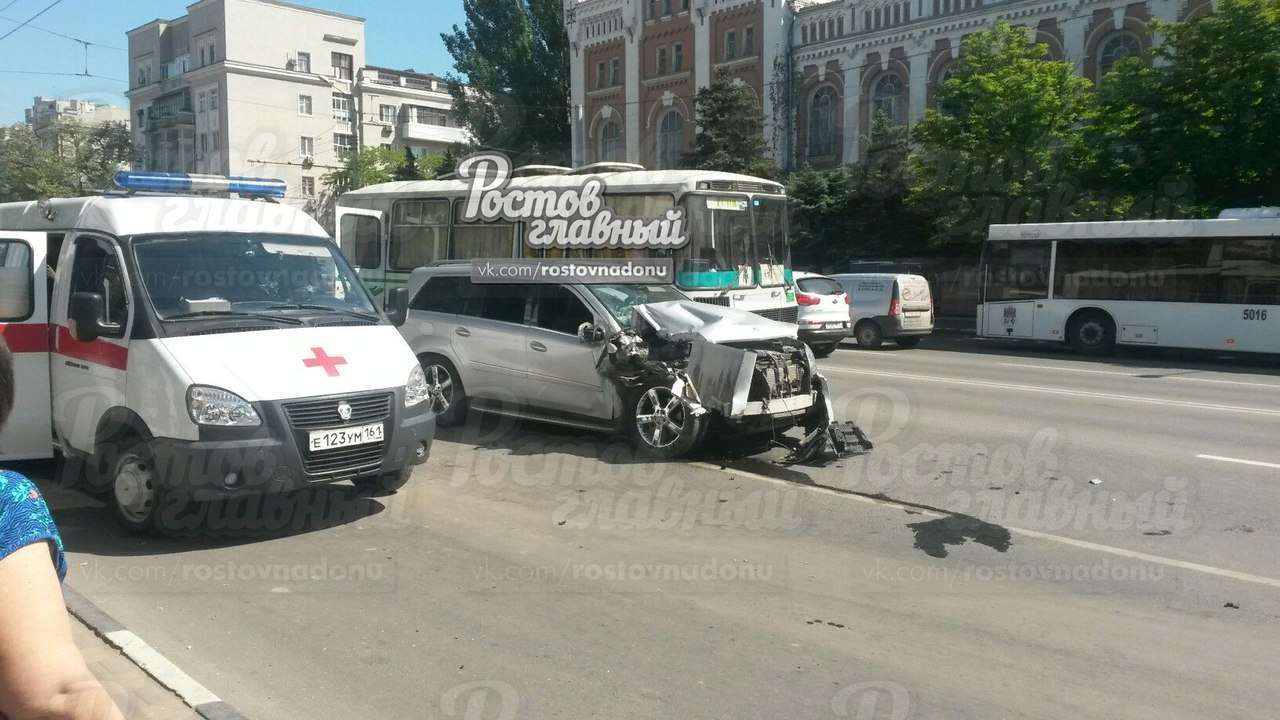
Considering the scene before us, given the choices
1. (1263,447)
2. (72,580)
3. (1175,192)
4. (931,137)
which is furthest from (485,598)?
(931,137)

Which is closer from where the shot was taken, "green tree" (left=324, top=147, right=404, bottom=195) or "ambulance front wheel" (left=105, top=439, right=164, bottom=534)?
"ambulance front wheel" (left=105, top=439, right=164, bottom=534)

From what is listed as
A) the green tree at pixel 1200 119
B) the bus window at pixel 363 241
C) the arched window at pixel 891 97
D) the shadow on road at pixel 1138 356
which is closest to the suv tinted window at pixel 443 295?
the bus window at pixel 363 241

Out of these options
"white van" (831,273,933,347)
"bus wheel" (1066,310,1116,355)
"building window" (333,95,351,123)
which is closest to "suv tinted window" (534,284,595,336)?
"white van" (831,273,933,347)

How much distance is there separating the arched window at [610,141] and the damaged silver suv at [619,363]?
134 feet

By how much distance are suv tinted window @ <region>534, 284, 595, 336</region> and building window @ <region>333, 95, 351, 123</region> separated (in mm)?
66237

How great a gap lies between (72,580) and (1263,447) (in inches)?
409

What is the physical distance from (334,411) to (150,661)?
7.51 ft

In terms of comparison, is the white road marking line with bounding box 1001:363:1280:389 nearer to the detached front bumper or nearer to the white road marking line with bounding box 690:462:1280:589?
the white road marking line with bounding box 690:462:1280:589

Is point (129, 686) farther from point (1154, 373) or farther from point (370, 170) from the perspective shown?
point (370, 170)

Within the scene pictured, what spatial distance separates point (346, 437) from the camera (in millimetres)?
6707

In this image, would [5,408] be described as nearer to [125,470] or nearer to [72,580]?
[72,580]

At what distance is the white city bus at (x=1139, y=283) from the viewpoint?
19.5 m

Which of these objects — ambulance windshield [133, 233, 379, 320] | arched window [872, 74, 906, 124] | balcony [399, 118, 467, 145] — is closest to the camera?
ambulance windshield [133, 233, 379, 320]

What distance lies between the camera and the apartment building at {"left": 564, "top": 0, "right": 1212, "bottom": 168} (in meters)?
34.7
